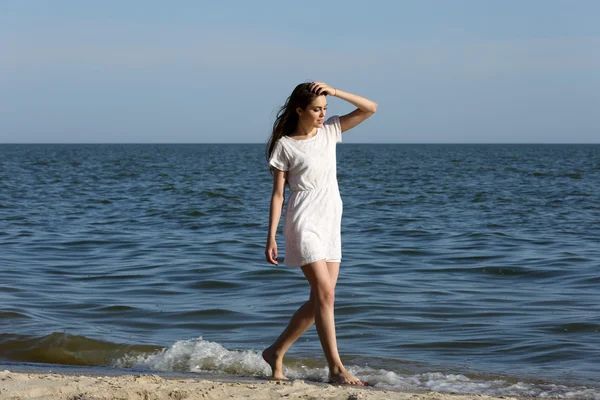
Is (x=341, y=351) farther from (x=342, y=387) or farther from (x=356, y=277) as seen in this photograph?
(x=356, y=277)

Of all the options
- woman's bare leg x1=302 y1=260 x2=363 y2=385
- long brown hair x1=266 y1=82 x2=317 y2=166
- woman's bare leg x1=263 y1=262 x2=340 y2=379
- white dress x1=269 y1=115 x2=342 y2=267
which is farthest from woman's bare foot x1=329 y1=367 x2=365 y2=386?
long brown hair x1=266 y1=82 x2=317 y2=166

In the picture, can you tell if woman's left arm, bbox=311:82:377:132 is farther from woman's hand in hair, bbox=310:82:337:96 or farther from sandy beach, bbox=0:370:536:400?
sandy beach, bbox=0:370:536:400

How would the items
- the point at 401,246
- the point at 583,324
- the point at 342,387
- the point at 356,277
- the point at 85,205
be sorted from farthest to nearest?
1. the point at 85,205
2. the point at 401,246
3. the point at 356,277
4. the point at 583,324
5. the point at 342,387

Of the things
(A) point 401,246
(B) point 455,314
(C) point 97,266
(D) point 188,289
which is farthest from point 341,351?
(A) point 401,246

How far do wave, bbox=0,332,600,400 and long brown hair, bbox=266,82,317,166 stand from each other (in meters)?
1.75

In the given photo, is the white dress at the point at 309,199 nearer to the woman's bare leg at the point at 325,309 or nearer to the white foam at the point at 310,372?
the woman's bare leg at the point at 325,309

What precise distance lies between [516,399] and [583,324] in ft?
9.23

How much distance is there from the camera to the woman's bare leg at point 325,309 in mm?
5062

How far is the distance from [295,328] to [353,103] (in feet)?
4.90

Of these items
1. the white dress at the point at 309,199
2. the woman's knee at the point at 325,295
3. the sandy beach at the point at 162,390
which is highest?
the white dress at the point at 309,199

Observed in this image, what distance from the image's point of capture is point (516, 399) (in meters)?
5.06

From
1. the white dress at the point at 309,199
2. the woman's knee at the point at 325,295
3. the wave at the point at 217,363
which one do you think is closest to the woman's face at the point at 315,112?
the white dress at the point at 309,199

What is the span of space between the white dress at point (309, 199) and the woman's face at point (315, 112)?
102mm

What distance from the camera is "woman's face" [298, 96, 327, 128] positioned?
508 centimetres
